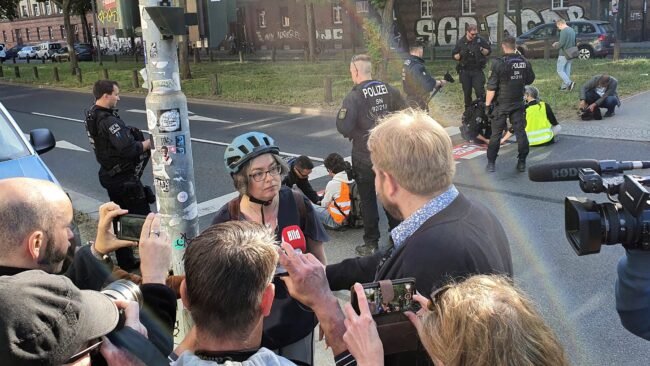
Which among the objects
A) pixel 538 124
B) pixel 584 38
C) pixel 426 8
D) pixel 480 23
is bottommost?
pixel 538 124

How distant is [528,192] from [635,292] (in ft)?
20.0

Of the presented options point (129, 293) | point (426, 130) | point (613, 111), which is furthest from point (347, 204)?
point (613, 111)

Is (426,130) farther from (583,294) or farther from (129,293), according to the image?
(583,294)

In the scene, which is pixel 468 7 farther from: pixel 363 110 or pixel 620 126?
pixel 363 110

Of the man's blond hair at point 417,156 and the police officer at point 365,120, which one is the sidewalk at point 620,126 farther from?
the man's blond hair at point 417,156

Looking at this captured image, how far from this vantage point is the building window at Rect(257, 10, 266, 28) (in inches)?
2010

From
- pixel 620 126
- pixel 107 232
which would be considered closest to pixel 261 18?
pixel 620 126

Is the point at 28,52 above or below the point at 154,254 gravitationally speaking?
above

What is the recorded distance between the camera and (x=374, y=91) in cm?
597

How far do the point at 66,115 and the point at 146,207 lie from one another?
12862 millimetres

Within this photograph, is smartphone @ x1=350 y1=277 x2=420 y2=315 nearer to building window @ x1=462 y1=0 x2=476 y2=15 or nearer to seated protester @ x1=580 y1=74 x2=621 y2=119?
seated protester @ x1=580 y1=74 x2=621 y2=119

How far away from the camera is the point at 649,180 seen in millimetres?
2172

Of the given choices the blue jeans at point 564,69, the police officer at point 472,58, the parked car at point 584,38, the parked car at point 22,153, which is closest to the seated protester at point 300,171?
the parked car at point 22,153

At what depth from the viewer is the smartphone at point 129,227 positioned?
2406 millimetres
